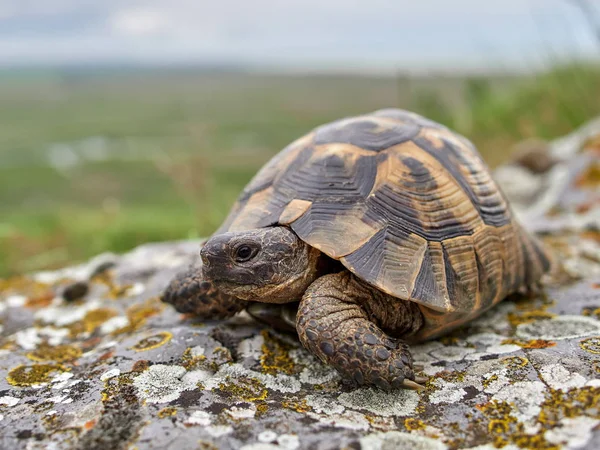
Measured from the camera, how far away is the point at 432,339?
325cm

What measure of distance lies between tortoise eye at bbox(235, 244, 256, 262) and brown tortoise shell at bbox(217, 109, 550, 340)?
0.28m

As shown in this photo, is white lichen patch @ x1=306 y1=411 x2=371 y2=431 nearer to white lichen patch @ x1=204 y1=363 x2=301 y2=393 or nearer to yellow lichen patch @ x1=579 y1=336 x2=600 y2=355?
white lichen patch @ x1=204 y1=363 x2=301 y2=393

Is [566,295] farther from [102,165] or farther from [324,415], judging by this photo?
[102,165]

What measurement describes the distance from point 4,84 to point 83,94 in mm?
26129

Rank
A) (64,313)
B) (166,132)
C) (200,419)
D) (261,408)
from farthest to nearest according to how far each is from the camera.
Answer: (166,132) → (64,313) → (261,408) → (200,419)

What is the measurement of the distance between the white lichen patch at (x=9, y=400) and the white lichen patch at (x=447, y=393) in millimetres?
1865

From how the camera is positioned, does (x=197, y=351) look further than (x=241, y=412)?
Yes

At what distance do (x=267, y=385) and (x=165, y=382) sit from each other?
18.6 inches

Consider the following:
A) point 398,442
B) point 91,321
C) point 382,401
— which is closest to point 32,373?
point 91,321

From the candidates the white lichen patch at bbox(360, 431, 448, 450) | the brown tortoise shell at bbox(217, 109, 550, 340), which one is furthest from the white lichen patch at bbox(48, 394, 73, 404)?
the white lichen patch at bbox(360, 431, 448, 450)

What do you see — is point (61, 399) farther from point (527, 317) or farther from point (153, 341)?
point (527, 317)

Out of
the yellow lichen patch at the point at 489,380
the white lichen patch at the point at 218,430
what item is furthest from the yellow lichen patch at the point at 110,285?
the yellow lichen patch at the point at 489,380

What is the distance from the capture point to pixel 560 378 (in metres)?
2.55

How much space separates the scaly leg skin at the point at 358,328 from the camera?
2.58 metres
